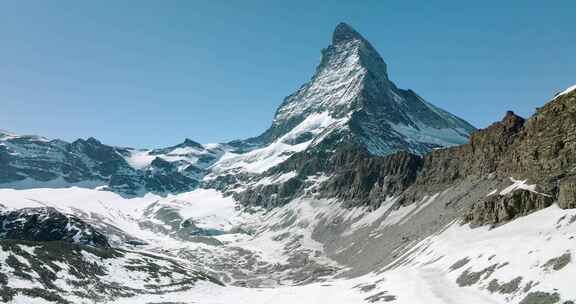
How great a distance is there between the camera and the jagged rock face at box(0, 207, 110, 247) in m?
164

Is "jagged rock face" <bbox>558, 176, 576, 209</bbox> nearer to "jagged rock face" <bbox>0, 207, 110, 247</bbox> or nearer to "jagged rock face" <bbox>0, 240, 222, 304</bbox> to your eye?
"jagged rock face" <bbox>0, 240, 222, 304</bbox>

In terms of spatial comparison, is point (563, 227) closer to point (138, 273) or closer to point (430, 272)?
point (430, 272)

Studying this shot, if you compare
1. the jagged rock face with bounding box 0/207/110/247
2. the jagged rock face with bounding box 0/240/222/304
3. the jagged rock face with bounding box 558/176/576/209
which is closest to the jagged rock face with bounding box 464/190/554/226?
the jagged rock face with bounding box 558/176/576/209

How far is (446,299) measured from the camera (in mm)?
51594

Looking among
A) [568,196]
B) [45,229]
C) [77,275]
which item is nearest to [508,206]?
[568,196]

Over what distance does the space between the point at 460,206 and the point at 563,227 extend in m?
87.8

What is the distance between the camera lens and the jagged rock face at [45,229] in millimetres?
163625

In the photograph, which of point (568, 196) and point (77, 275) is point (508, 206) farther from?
point (77, 275)

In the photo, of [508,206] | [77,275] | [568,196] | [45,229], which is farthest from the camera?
[45,229]

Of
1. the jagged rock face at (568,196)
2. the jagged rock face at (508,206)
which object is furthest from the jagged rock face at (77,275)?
the jagged rock face at (568,196)

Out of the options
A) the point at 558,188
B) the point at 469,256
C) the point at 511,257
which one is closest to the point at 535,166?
the point at 558,188

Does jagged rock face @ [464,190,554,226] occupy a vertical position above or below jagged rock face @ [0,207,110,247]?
below

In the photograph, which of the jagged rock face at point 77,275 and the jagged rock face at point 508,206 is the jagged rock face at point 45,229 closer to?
the jagged rock face at point 77,275

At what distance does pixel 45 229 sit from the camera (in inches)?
6491
